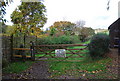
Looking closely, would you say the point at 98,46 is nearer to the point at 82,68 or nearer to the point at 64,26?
the point at 82,68

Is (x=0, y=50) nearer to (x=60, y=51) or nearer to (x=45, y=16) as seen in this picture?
(x=60, y=51)

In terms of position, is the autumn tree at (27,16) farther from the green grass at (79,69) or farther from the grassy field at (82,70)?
the green grass at (79,69)

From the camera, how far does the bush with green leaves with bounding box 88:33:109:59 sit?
5023 millimetres

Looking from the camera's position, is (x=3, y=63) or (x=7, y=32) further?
(x=7, y=32)

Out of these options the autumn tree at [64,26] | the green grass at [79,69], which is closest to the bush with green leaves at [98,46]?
the green grass at [79,69]

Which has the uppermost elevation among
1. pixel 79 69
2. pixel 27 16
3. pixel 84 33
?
pixel 27 16

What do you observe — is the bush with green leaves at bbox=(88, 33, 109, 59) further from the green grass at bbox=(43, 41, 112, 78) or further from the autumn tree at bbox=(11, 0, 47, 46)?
the autumn tree at bbox=(11, 0, 47, 46)

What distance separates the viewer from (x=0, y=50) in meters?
4.51

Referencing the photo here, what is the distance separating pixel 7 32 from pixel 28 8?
2.88 metres

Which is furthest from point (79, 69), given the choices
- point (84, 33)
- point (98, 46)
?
point (84, 33)

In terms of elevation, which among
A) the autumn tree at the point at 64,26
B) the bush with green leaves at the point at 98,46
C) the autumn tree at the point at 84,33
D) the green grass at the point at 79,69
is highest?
the autumn tree at the point at 64,26

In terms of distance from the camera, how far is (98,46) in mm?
5055

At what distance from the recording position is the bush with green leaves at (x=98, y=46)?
5023 mm

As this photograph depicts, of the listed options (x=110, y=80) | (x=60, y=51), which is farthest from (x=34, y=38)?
(x=110, y=80)
